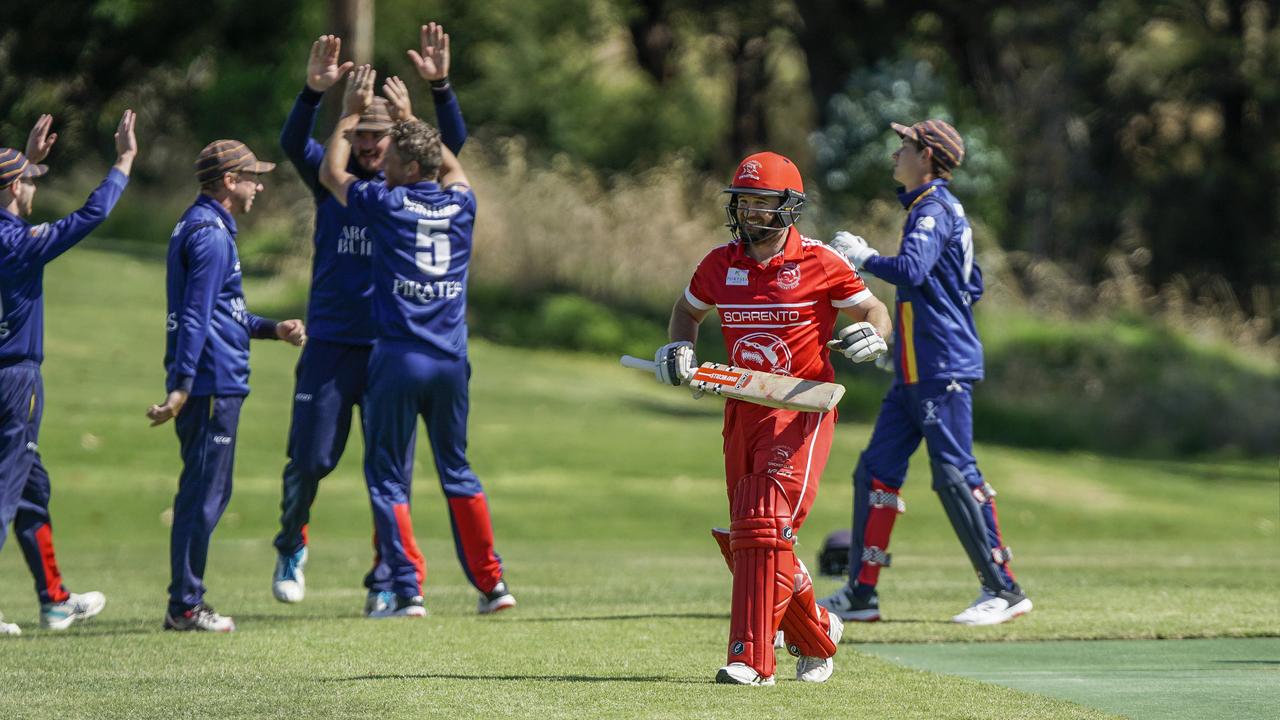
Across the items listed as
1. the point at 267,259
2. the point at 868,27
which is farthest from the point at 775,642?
the point at 868,27

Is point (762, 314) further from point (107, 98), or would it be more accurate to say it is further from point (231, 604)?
point (107, 98)

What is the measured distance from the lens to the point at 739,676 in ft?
23.7

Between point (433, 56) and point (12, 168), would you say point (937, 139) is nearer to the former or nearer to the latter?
point (433, 56)

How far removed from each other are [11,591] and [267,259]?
18.5 metres

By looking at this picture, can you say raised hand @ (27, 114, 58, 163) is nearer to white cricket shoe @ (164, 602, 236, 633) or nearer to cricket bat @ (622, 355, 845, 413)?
white cricket shoe @ (164, 602, 236, 633)

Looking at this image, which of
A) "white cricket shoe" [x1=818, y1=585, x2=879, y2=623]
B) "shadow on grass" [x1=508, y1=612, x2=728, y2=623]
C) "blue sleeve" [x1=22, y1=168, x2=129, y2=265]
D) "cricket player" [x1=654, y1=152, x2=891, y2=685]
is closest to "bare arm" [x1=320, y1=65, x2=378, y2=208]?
"blue sleeve" [x1=22, y1=168, x2=129, y2=265]

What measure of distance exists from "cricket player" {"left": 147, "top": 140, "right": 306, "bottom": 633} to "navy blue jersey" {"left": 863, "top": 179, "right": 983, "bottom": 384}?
9.71 feet

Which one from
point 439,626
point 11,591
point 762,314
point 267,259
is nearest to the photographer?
point 762,314

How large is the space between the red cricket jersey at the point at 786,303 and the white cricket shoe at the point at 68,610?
3880 millimetres

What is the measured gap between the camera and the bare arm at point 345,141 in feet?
31.1

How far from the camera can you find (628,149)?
158ft

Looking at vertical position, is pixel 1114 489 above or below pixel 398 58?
below

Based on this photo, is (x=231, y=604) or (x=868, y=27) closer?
(x=231, y=604)

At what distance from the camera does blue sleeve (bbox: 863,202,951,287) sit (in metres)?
9.08
